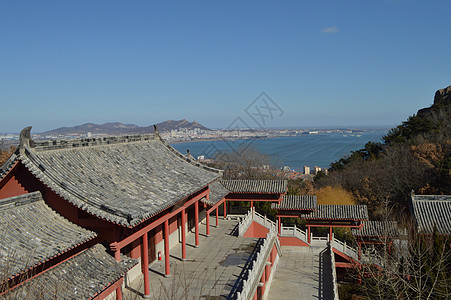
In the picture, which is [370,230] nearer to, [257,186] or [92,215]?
[257,186]

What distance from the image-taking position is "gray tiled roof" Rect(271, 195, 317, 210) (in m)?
22.7

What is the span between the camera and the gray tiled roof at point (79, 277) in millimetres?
7258

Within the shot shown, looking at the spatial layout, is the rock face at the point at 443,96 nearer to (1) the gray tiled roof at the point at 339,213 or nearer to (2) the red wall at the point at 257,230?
(1) the gray tiled roof at the point at 339,213

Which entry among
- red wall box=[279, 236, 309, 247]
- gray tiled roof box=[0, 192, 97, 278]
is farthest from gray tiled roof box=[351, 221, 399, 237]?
gray tiled roof box=[0, 192, 97, 278]

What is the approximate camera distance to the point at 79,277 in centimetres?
824

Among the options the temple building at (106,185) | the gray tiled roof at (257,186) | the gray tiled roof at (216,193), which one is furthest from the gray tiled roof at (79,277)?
the gray tiled roof at (257,186)

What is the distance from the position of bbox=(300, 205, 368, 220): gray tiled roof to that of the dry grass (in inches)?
374

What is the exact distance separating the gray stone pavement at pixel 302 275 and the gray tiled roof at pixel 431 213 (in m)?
5.82

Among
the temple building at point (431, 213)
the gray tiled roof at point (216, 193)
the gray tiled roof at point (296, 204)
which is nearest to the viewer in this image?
the gray tiled roof at point (216, 193)

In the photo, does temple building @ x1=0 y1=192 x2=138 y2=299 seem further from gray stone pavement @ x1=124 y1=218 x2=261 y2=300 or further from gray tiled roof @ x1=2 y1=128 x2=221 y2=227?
gray stone pavement @ x1=124 y1=218 x2=261 y2=300

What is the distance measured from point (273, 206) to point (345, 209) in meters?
4.26

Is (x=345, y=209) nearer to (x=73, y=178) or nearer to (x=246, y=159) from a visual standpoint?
(x=73, y=178)

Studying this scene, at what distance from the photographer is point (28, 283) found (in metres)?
7.30

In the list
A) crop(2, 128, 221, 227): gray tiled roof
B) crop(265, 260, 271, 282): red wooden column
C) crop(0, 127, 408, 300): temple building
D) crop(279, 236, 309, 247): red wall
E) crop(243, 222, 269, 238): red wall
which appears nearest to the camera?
crop(0, 127, 408, 300): temple building
